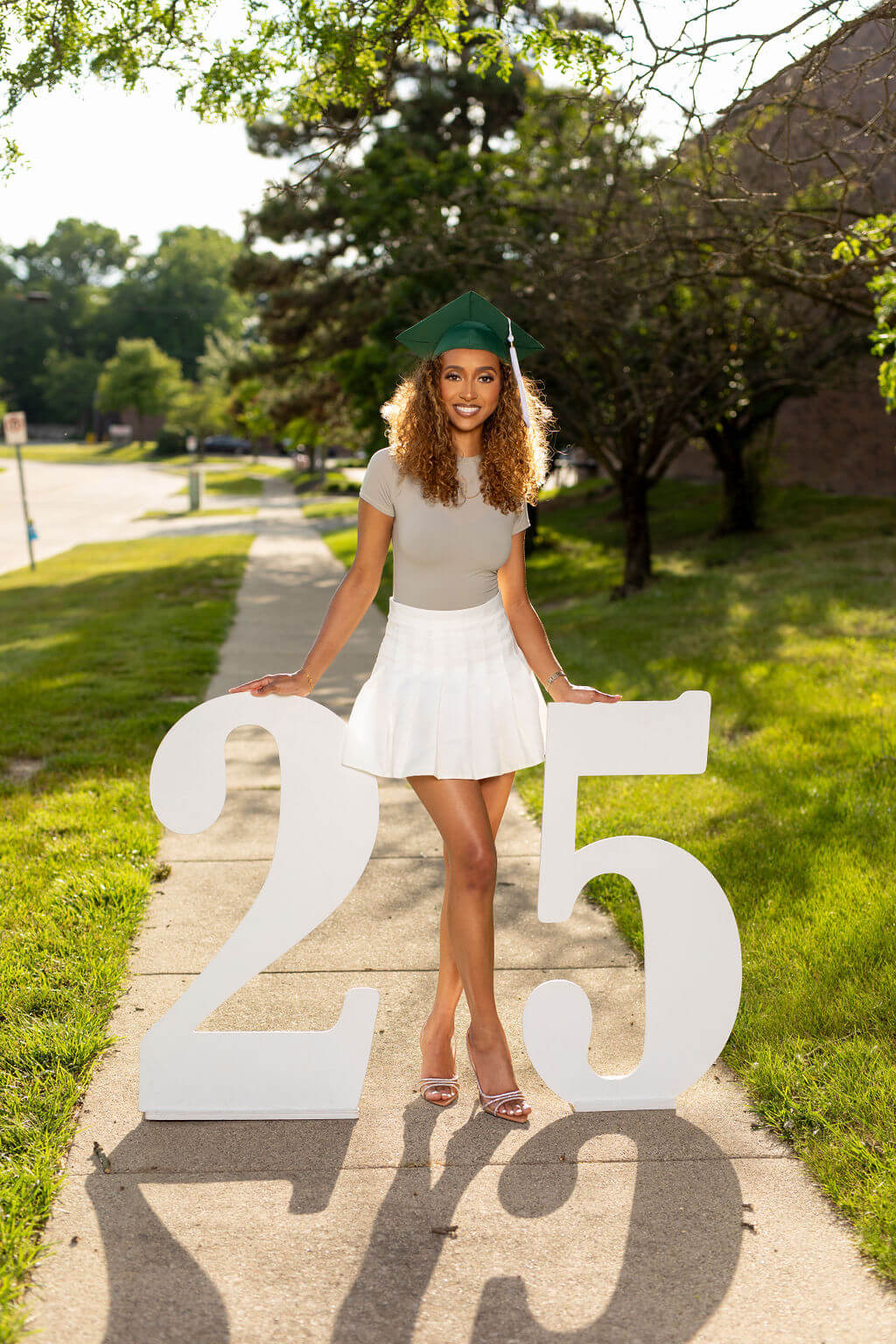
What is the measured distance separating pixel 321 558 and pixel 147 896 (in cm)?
1580

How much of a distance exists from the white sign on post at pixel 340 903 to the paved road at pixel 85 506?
18.5 meters

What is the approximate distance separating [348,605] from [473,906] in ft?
2.88

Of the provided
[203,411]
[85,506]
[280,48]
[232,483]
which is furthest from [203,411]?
[280,48]

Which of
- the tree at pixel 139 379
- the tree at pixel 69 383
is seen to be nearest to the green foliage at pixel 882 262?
the tree at pixel 139 379

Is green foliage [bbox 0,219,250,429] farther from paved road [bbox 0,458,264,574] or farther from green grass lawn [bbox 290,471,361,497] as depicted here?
green grass lawn [bbox 290,471,361,497]

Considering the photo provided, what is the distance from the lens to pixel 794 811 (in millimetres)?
5582

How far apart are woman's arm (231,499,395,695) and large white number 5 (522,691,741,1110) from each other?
2.08ft

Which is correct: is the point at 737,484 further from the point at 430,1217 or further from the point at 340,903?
the point at 430,1217

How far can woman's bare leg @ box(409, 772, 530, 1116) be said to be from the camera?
3127 mm

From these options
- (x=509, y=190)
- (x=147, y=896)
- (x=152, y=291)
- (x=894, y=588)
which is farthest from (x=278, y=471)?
(x=147, y=896)

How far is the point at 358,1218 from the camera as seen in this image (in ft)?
8.83

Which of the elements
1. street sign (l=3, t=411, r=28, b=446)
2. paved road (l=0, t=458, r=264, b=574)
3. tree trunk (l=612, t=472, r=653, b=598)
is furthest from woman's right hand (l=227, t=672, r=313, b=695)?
paved road (l=0, t=458, r=264, b=574)

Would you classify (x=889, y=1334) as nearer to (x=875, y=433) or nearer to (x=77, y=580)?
(x=77, y=580)

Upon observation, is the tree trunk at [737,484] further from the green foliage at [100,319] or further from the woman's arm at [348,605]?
the green foliage at [100,319]
